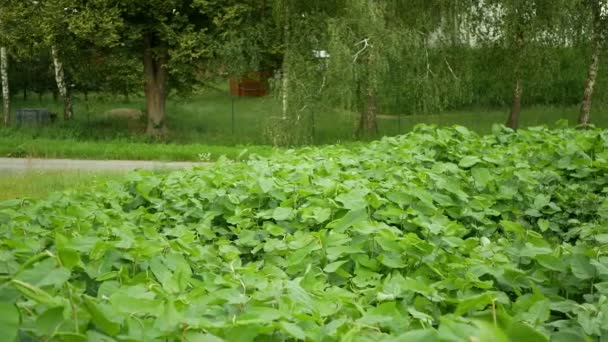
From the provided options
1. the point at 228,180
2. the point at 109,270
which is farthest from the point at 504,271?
the point at 228,180

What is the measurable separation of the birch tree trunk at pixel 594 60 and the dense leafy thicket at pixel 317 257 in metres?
17.9

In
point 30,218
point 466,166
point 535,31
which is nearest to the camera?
point 30,218

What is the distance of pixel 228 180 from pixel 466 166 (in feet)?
6.24

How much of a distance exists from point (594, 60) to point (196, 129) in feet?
46.3

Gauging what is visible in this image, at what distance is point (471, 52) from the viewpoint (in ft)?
70.1

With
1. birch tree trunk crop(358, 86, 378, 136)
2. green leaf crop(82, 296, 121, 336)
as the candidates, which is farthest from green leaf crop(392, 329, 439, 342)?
birch tree trunk crop(358, 86, 378, 136)

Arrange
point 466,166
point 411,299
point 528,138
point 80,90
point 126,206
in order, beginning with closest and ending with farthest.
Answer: point 411,299, point 126,206, point 466,166, point 528,138, point 80,90

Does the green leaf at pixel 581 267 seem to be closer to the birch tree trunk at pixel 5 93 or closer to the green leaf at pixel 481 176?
the green leaf at pixel 481 176

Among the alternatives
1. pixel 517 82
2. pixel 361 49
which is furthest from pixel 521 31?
pixel 361 49

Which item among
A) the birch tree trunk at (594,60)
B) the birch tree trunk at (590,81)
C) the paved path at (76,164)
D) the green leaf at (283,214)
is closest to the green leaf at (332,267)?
the green leaf at (283,214)

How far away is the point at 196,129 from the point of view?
84.0 ft

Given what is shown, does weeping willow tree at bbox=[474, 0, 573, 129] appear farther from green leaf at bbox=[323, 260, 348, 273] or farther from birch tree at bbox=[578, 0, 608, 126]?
green leaf at bbox=[323, 260, 348, 273]

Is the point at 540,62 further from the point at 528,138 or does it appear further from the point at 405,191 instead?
the point at 405,191

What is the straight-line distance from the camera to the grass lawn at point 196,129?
18.9m
